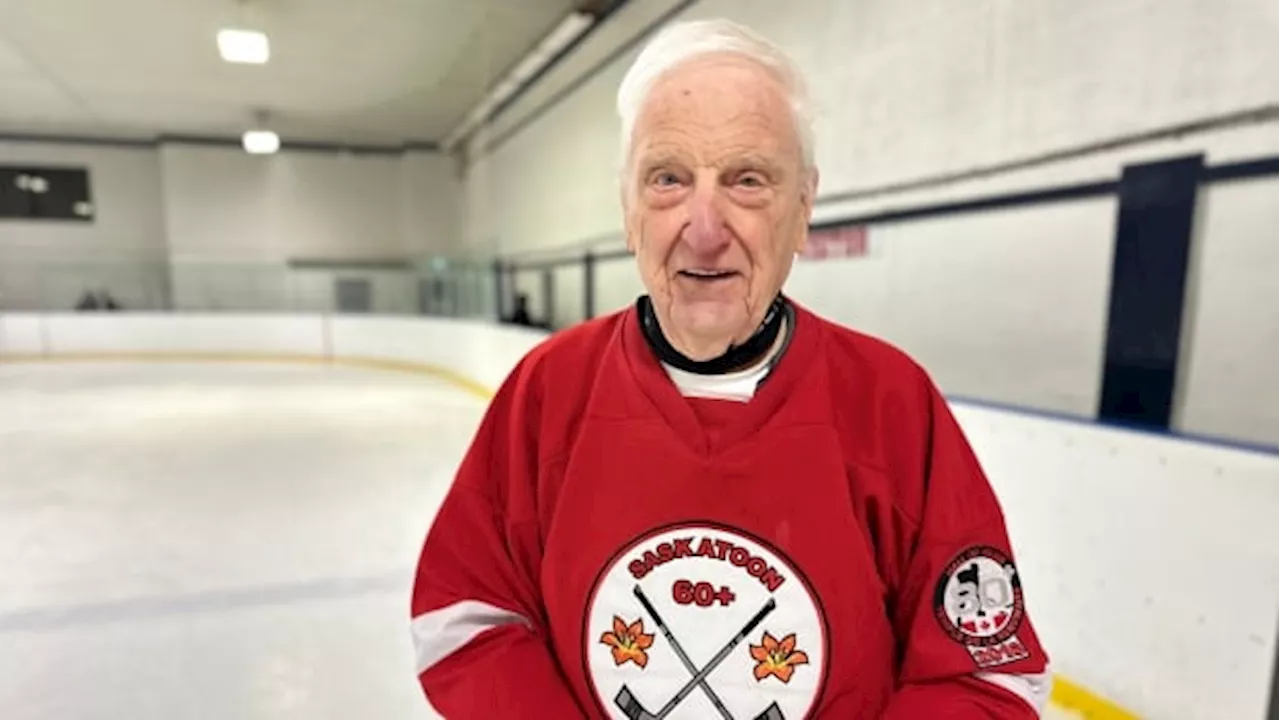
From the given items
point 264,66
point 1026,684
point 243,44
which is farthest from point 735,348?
point 264,66

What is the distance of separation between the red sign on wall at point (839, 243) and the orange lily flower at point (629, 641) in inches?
105

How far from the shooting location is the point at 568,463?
2.83ft

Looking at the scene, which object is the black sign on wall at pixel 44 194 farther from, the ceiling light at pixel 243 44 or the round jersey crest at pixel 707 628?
the round jersey crest at pixel 707 628

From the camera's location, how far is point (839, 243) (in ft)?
11.4

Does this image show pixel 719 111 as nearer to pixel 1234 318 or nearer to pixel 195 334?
pixel 1234 318

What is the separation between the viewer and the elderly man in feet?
2.57

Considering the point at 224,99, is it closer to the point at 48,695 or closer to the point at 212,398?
the point at 212,398

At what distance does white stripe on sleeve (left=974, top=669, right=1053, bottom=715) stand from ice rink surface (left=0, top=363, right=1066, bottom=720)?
167 centimetres

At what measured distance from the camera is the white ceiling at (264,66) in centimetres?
705

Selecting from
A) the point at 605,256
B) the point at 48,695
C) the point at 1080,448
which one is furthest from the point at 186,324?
the point at 1080,448

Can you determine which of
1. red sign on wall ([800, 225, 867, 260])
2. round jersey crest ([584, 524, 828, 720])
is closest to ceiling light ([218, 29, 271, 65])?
red sign on wall ([800, 225, 867, 260])

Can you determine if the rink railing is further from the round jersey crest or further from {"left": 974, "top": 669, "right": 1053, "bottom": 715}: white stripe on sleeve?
the round jersey crest

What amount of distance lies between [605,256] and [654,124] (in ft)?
19.4

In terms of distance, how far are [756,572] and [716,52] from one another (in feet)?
1.91
